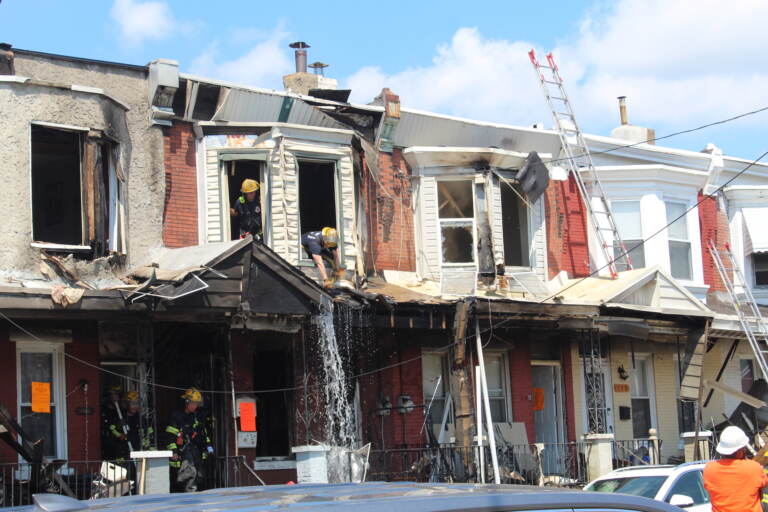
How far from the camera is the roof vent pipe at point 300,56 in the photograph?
23109mm

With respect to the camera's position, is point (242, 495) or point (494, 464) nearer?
point (242, 495)

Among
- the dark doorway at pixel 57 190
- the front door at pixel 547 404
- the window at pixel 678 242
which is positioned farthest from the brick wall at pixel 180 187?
the window at pixel 678 242

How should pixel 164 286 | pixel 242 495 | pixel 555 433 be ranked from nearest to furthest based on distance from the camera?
pixel 242 495
pixel 164 286
pixel 555 433

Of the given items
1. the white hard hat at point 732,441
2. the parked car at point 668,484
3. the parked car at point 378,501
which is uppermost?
the parked car at point 378,501

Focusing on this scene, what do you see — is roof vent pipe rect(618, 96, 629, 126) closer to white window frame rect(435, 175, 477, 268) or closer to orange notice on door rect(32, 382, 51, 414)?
white window frame rect(435, 175, 477, 268)

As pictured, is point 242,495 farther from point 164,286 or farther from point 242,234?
point 242,234

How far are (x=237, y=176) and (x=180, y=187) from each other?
117cm

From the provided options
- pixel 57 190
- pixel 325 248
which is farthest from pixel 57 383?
pixel 325 248

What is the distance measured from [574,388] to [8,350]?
10.9m

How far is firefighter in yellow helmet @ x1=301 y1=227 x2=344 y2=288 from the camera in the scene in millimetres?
18297

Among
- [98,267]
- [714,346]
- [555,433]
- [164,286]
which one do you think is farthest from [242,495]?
[714,346]

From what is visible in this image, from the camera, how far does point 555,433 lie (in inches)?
866

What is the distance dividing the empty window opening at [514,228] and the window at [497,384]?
1.89 meters

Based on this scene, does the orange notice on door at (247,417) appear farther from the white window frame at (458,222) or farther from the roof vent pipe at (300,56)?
the roof vent pipe at (300,56)
